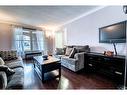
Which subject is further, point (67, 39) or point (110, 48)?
point (67, 39)

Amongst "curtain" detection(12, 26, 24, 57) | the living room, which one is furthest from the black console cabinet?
"curtain" detection(12, 26, 24, 57)

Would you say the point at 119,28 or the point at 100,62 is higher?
the point at 119,28

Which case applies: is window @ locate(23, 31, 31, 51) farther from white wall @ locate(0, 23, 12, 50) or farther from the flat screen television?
the flat screen television

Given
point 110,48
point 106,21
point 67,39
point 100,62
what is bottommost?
point 100,62

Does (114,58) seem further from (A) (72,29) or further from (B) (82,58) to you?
Answer: (A) (72,29)

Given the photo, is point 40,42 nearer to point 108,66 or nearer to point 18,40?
point 18,40

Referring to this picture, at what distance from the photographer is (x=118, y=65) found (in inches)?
90.2

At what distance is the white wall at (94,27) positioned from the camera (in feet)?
9.11

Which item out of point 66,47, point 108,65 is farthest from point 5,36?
point 108,65

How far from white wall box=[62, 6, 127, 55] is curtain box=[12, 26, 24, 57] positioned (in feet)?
8.94

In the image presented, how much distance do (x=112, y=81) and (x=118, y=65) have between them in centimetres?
50

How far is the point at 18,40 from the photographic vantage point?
551cm

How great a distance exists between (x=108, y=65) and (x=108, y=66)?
Result: 26 millimetres
